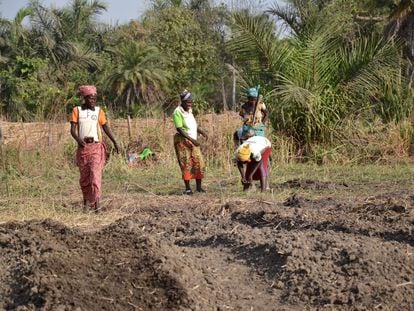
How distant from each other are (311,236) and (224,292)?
1012mm

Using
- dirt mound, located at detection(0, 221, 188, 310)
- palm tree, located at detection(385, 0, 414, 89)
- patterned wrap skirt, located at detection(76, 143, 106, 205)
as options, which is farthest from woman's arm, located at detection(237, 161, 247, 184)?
palm tree, located at detection(385, 0, 414, 89)

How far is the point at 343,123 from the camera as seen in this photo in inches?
552

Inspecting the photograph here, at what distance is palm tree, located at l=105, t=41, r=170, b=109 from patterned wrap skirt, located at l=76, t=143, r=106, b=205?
21.6 meters

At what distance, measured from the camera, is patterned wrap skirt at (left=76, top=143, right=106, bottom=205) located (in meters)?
8.26

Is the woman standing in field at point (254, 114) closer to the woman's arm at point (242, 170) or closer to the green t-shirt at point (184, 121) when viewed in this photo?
the woman's arm at point (242, 170)

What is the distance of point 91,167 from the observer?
825 cm

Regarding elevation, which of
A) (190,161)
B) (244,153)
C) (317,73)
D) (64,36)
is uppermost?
(64,36)

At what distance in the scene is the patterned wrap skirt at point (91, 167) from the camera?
27.1 feet

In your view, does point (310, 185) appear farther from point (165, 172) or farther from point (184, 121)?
point (165, 172)

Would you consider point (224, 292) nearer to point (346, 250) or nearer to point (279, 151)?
point (346, 250)

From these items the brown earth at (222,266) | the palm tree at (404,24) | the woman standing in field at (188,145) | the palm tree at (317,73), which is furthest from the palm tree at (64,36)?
the brown earth at (222,266)

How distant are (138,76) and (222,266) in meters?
25.5

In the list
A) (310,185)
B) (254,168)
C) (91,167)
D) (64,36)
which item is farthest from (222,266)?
(64,36)

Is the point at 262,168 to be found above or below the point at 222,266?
above
